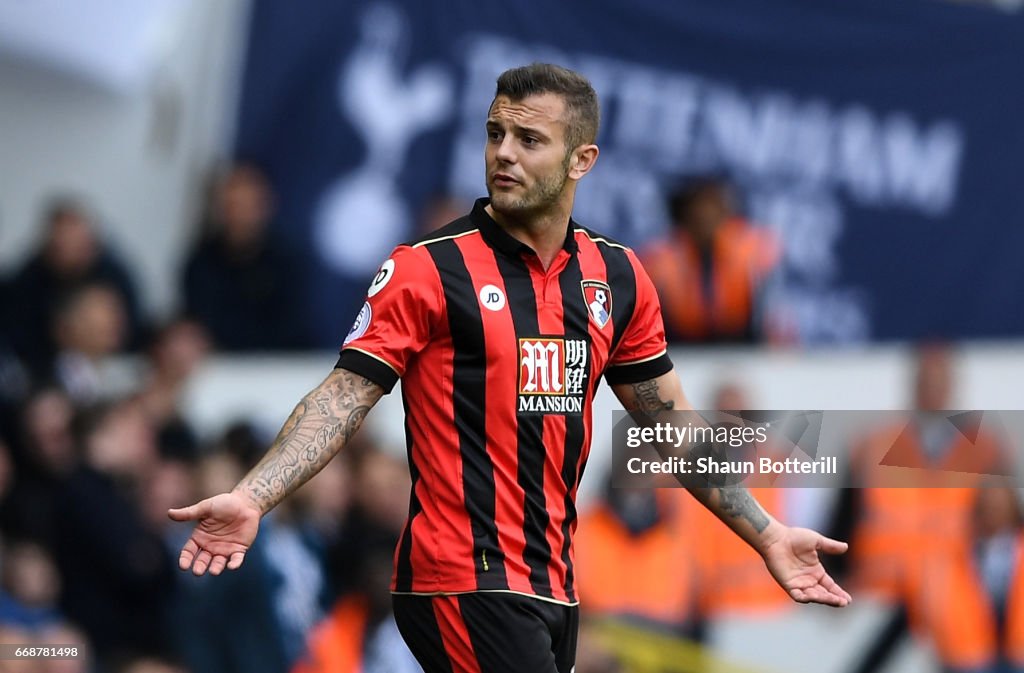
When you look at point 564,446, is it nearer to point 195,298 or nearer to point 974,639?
point 195,298

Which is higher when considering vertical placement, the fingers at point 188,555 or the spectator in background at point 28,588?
the fingers at point 188,555

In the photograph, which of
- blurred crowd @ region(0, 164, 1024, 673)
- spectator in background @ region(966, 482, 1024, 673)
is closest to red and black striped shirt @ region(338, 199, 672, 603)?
blurred crowd @ region(0, 164, 1024, 673)

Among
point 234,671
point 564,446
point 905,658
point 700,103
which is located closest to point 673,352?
point 700,103

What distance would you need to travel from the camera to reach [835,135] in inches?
454

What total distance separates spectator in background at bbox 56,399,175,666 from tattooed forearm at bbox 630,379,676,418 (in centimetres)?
401

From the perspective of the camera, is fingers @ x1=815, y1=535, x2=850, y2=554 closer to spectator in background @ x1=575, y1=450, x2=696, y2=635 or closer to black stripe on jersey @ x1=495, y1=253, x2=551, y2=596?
black stripe on jersey @ x1=495, y1=253, x2=551, y2=596

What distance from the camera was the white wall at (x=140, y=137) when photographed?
32.0 feet

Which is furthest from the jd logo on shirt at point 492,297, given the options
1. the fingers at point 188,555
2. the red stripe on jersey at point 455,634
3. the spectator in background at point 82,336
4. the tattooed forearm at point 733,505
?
the spectator in background at point 82,336

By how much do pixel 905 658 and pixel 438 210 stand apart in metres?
3.94

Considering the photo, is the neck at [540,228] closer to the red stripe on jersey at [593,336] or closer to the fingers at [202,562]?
the red stripe on jersey at [593,336]

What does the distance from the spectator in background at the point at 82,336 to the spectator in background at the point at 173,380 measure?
0.26 m

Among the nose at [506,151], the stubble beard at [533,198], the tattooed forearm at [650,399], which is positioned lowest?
the tattooed forearm at [650,399]

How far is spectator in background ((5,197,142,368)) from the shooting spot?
30.2ft

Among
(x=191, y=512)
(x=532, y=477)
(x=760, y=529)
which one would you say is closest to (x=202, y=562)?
(x=191, y=512)
